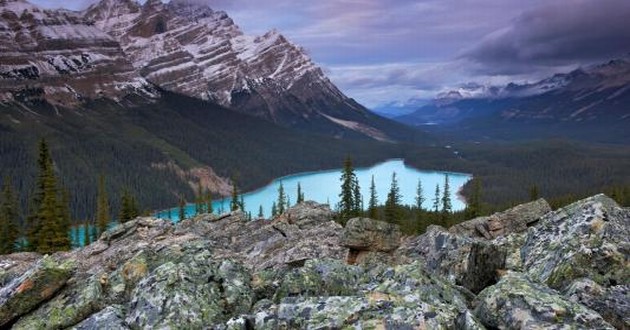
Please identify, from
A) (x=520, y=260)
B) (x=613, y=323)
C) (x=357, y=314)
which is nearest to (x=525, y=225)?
(x=520, y=260)

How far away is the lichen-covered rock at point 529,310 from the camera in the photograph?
35.7 ft

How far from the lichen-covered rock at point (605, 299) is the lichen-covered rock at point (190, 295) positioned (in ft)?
28.5

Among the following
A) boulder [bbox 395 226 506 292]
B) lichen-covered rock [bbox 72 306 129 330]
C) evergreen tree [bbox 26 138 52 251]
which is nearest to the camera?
lichen-covered rock [bbox 72 306 129 330]

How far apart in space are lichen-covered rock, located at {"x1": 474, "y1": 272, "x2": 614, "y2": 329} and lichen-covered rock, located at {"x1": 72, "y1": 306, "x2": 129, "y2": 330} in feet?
28.8

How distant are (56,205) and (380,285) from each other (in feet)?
222

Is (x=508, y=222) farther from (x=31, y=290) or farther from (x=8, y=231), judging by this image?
(x=8, y=231)

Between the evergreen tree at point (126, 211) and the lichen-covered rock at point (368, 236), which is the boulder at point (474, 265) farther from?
the evergreen tree at point (126, 211)

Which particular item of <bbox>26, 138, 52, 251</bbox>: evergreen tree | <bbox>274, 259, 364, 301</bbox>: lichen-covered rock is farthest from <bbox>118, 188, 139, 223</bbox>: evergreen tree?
<bbox>274, 259, 364, 301</bbox>: lichen-covered rock

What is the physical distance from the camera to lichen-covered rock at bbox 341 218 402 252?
3422 cm

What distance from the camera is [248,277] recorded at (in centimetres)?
1581

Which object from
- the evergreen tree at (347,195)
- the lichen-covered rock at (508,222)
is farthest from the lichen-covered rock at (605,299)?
the evergreen tree at (347,195)

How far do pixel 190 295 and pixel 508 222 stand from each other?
44.1m

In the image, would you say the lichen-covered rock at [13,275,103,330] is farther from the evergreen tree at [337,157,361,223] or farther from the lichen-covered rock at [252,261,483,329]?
the evergreen tree at [337,157,361,223]

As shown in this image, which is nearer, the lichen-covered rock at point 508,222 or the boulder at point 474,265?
the boulder at point 474,265
